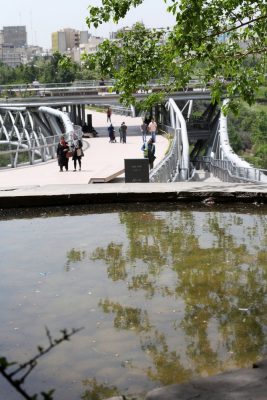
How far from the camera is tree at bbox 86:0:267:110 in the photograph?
47.9 ft

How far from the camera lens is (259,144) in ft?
441

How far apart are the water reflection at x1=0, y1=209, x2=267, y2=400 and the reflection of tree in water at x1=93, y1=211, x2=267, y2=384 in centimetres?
1

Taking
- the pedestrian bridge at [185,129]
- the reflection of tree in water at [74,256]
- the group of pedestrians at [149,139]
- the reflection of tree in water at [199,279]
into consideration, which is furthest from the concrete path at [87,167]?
the reflection of tree in water at [74,256]

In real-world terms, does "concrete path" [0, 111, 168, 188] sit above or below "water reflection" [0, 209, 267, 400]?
below

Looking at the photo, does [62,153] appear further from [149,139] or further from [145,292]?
[145,292]

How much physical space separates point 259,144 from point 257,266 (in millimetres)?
128510

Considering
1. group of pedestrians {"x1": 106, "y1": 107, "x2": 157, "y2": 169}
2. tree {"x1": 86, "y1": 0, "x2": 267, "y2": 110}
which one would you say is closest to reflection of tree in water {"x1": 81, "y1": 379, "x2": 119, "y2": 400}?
tree {"x1": 86, "y1": 0, "x2": 267, "y2": 110}

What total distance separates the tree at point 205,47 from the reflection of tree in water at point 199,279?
478cm

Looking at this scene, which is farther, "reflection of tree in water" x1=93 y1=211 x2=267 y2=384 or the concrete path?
the concrete path

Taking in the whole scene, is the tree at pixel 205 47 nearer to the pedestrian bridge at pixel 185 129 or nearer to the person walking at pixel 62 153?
the person walking at pixel 62 153

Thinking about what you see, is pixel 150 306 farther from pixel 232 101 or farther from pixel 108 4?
pixel 108 4

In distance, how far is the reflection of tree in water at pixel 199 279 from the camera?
5766 mm

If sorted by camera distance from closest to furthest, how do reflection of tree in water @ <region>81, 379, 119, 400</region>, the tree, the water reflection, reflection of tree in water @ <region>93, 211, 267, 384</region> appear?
reflection of tree in water @ <region>81, 379, 119, 400</region> → the water reflection → reflection of tree in water @ <region>93, 211, 267, 384</region> → the tree

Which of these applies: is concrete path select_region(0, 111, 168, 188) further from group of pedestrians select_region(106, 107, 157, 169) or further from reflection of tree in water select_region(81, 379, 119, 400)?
reflection of tree in water select_region(81, 379, 119, 400)
